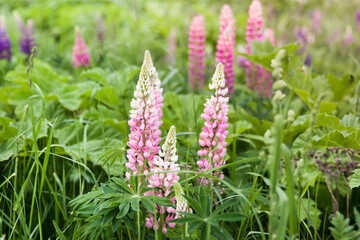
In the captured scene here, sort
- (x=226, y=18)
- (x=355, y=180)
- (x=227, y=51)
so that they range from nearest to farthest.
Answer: (x=355, y=180) < (x=227, y=51) < (x=226, y=18)

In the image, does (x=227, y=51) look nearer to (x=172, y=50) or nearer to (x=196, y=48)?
(x=196, y=48)

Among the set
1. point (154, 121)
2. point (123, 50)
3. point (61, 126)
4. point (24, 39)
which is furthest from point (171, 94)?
point (123, 50)

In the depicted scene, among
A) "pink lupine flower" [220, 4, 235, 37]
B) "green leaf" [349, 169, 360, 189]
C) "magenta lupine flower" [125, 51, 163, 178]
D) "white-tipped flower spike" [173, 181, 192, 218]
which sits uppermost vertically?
"pink lupine flower" [220, 4, 235, 37]

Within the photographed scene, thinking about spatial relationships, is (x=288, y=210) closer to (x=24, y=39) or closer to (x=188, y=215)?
(x=188, y=215)

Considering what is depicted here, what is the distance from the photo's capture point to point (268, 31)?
3527 millimetres

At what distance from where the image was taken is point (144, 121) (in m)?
1.54

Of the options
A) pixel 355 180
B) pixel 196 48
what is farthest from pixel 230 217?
pixel 196 48

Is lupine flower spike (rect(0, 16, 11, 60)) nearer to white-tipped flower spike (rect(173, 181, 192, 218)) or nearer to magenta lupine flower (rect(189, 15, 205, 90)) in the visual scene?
magenta lupine flower (rect(189, 15, 205, 90))

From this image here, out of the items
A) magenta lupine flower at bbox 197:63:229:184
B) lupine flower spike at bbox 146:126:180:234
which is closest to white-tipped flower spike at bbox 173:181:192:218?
lupine flower spike at bbox 146:126:180:234

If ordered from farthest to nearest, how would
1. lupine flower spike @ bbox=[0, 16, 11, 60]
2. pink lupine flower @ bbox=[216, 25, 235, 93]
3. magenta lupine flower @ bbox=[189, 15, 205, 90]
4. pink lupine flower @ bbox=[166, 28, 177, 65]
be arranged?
pink lupine flower @ bbox=[166, 28, 177, 65] < lupine flower spike @ bbox=[0, 16, 11, 60] < magenta lupine flower @ bbox=[189, 15, 205, 90] < pink lupine flower @ bbox=[216, 25, 235, 93]

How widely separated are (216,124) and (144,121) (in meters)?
0.31

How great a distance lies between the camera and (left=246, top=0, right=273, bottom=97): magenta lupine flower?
314cm

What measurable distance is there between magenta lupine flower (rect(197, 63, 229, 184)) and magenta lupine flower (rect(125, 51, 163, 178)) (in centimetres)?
22

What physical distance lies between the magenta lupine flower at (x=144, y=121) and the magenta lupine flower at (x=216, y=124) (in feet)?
0.72
